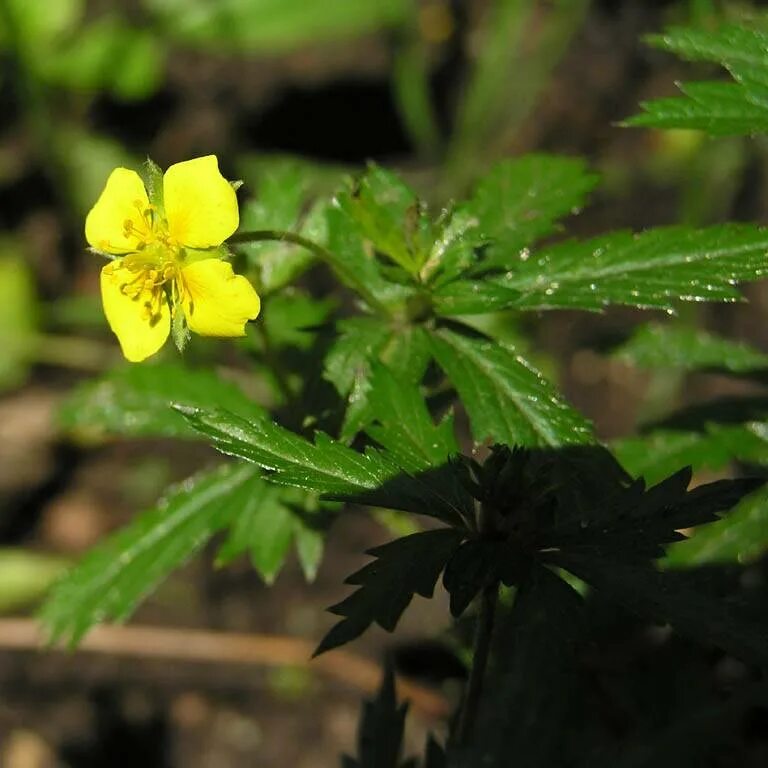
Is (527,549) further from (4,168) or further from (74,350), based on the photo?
(4,168)

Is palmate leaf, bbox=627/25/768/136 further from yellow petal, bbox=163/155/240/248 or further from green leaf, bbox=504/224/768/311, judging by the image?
yellow petal, bbox=163/155/240/248

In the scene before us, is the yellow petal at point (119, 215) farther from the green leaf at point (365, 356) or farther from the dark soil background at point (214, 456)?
the dark soil background at point (214, 456)

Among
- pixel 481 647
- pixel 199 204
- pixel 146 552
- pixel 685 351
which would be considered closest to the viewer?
pixel 481 647

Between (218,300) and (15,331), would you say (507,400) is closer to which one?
(218,300)

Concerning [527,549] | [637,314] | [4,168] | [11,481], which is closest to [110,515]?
[11,481]

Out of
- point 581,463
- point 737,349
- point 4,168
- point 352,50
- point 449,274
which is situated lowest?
point 4,168

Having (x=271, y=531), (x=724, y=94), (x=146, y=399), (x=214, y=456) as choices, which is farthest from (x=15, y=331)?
(x=724, y=94)
